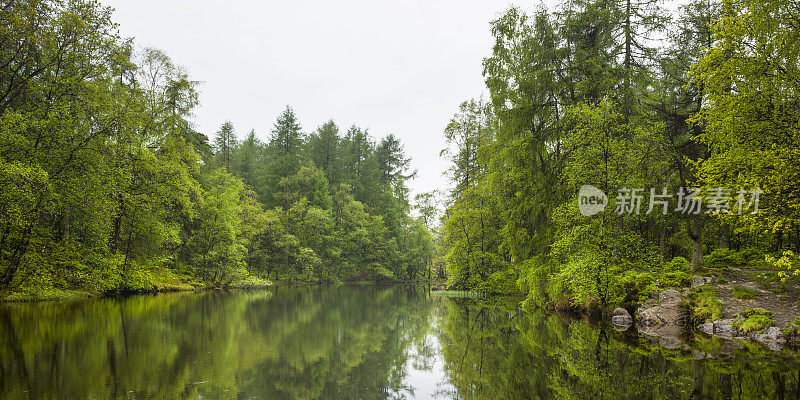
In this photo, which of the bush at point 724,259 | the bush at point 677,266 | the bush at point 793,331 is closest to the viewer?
the bush at point 793,331

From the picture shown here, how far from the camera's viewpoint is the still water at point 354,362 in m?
7.03

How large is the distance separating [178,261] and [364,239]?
23.2 m

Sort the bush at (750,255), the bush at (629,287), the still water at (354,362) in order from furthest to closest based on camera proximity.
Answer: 1. the bush at (750,255)
2. the bush at (629,287)
3. the still water at (354,362)

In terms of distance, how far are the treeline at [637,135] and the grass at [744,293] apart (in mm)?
2175

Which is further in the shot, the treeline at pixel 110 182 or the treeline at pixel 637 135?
the treeline at pixel 110 182

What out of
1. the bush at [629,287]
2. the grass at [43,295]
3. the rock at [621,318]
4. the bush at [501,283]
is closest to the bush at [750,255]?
the bush at [629,287]

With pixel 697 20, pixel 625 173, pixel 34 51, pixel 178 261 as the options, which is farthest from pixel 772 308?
pixel 178 261

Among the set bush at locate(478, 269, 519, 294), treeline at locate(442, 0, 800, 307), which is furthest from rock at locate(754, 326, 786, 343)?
bush at locate(478, 269, 519, 294)

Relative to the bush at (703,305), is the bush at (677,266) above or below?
above

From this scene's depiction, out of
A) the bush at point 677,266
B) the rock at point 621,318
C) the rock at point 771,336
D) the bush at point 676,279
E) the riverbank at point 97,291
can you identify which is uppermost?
the bush at point 677,266

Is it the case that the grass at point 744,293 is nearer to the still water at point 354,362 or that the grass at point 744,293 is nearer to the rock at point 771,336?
the rock at point 771,336

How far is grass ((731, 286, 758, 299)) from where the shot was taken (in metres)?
13.2

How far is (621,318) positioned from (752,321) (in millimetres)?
4004

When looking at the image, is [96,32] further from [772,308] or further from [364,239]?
[364,239]
